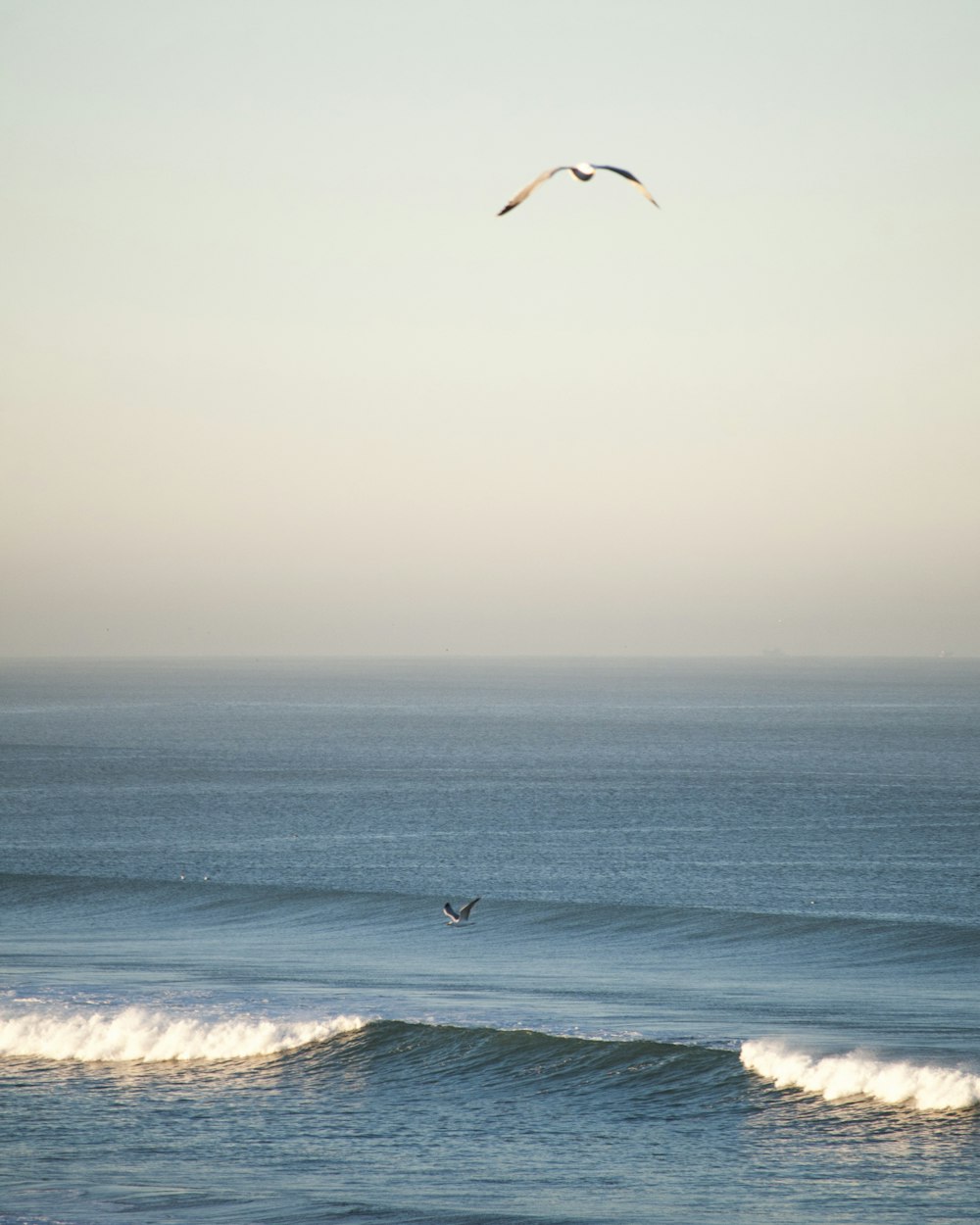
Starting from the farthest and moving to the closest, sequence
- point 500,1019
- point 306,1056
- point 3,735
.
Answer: point 3,735 → point 500,1019 → point 306,1056

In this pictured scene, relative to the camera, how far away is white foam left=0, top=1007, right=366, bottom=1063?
25.2 m

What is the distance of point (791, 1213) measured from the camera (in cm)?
1702

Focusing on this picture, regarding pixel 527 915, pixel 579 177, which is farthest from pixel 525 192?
pixel 527 915

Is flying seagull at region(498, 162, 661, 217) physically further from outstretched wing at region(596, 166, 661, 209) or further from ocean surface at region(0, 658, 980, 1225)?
ocean surface at region(0, 658, 980, 1225)

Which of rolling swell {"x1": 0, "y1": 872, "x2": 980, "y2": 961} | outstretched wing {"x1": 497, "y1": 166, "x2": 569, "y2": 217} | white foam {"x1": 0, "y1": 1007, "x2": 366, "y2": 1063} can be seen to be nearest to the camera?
outstretched wing {"x1": 497, "y1": 166, "x2": 569, "y2": 217}

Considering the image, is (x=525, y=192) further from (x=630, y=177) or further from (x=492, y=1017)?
(x=492, y=1017)

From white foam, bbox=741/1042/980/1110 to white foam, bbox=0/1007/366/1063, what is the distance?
26.1 ft

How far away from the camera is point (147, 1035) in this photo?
2567cm

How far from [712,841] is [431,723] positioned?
11938 cm

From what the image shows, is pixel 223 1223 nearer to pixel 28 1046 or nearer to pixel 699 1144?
pixel 699 1144

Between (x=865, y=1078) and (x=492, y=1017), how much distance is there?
8218 mm

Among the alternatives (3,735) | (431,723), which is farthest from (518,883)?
(431,723)

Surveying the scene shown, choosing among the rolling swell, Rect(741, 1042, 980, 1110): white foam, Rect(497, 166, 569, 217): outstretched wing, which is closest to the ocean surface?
Rect(741, 1042, 980, 1110): white foam

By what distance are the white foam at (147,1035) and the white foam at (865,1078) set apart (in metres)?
7.96
